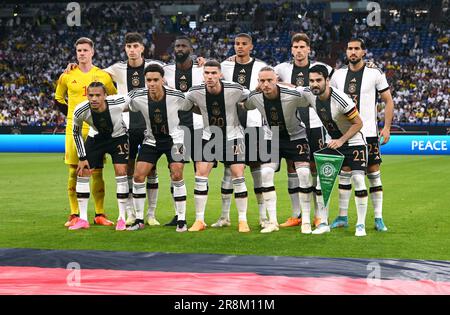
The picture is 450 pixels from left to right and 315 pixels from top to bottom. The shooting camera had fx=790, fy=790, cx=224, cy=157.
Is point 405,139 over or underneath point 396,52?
underneath

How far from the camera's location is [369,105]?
951cm

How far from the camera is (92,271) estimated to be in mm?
6711

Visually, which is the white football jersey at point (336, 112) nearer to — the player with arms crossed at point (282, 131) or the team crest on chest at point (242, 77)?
the player with arms crossed at point (282, 131)

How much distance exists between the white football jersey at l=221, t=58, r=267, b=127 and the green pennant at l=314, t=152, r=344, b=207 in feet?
3.51

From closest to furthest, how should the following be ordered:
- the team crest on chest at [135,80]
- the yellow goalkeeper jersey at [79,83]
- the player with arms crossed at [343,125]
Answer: the player with arms crossed at [343,125] → the team crest on chest at [135,80] → the yellow goalkeeper jersey at [79,83]

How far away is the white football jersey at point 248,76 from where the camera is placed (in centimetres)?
964

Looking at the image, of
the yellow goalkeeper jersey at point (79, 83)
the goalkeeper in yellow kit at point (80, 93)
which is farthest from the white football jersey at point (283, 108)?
the goalkeeper in yellow kit at point (80, 93)

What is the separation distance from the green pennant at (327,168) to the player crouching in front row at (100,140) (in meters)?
2.43

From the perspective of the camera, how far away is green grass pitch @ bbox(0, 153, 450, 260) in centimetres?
806

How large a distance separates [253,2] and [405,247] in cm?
3771

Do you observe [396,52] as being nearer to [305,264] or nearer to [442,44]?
[442,44]

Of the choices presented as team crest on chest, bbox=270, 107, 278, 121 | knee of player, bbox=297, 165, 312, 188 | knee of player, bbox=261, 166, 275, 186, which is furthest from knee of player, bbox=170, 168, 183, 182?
knee of player, bbox=297, 165, 312, 188

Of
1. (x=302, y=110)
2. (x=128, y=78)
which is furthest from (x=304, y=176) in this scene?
(x=128, y=78)
